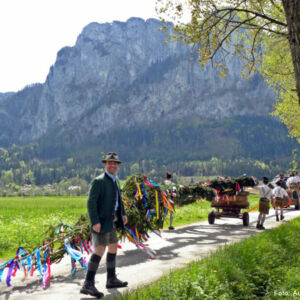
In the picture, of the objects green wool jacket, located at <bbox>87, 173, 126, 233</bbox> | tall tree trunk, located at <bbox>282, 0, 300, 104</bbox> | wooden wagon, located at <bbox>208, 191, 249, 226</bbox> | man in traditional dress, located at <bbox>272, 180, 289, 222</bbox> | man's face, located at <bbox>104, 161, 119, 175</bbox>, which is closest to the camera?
green wool jacket, located at <bbox>87, 173, 126, 233</bbox>

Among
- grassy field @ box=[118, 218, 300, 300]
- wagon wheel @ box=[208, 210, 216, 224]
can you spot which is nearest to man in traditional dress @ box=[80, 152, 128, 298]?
grassy field @ box=[118, 218, 300, 300]

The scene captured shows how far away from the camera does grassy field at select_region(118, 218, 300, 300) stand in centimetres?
Result: 503

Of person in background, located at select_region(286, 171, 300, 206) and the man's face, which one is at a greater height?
the man's face

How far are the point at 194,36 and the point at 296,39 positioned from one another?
5519 mm

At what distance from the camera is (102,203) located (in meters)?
6.30

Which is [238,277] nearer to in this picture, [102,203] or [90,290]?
[90,290]

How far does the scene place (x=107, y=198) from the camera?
20.7 ft

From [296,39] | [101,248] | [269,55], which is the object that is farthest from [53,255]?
[269,55]

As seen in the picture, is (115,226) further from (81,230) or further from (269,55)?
(269,55)

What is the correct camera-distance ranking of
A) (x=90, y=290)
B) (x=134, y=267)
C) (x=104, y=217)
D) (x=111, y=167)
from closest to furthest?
1. (x=90, y=290)
2. (x=104, y=217)
3. (x=111, y=167)
4. (x=134, y=267)

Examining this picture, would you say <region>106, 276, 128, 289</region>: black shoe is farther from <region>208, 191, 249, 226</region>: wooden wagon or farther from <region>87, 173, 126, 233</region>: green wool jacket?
<region>208, 191, 249, 226</region>: wooden wagon

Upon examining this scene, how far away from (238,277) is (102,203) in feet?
9.49

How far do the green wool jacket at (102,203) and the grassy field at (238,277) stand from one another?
1.42m

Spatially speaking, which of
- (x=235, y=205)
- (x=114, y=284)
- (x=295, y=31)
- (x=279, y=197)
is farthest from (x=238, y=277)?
(x=279, y=197)
